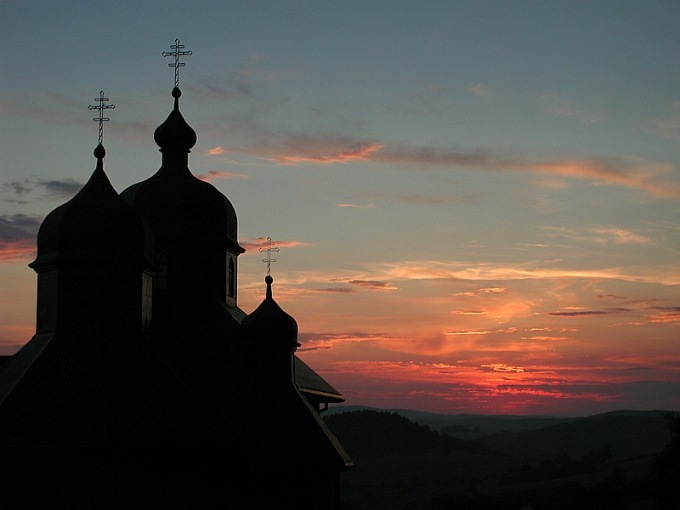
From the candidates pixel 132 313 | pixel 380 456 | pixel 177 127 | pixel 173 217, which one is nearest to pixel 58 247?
pixel 132 313

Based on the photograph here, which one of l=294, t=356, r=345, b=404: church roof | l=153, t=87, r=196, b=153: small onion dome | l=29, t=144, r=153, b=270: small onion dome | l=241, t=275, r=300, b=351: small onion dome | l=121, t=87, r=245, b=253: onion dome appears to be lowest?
l=294, t=356, r=345, b=404: church roof

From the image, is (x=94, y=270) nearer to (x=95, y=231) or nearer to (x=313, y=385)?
(x=95, y=231)

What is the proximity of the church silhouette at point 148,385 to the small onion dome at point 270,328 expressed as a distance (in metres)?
0.04

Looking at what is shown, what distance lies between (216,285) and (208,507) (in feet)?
33.6

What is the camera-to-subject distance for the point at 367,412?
174m

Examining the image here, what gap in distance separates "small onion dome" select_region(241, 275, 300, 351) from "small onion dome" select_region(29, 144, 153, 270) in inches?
153

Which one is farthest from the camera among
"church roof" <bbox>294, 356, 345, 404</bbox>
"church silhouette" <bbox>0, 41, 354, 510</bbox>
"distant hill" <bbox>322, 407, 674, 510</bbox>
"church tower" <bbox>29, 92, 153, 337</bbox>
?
"distant hill" <bbox>322, 407, 674, 510</bbox>

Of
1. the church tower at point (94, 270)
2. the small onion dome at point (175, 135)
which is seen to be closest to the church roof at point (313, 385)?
the church tower at point (94, 270)

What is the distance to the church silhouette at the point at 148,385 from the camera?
2625 cm

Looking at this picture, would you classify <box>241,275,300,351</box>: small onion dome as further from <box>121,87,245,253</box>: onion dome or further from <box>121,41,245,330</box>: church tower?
<box>121,87,245,253</box>: onion dome

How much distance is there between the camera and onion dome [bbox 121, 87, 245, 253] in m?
34.7

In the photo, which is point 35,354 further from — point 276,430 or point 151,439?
point 276,430

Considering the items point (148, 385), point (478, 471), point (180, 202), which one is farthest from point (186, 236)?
point (478, 471)

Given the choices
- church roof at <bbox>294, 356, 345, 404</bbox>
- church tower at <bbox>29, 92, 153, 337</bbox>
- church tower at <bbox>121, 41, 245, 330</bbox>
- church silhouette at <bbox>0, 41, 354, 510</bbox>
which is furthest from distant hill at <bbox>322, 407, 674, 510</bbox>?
church tower at <bbox>29, 92, 153, 337</bbox>
